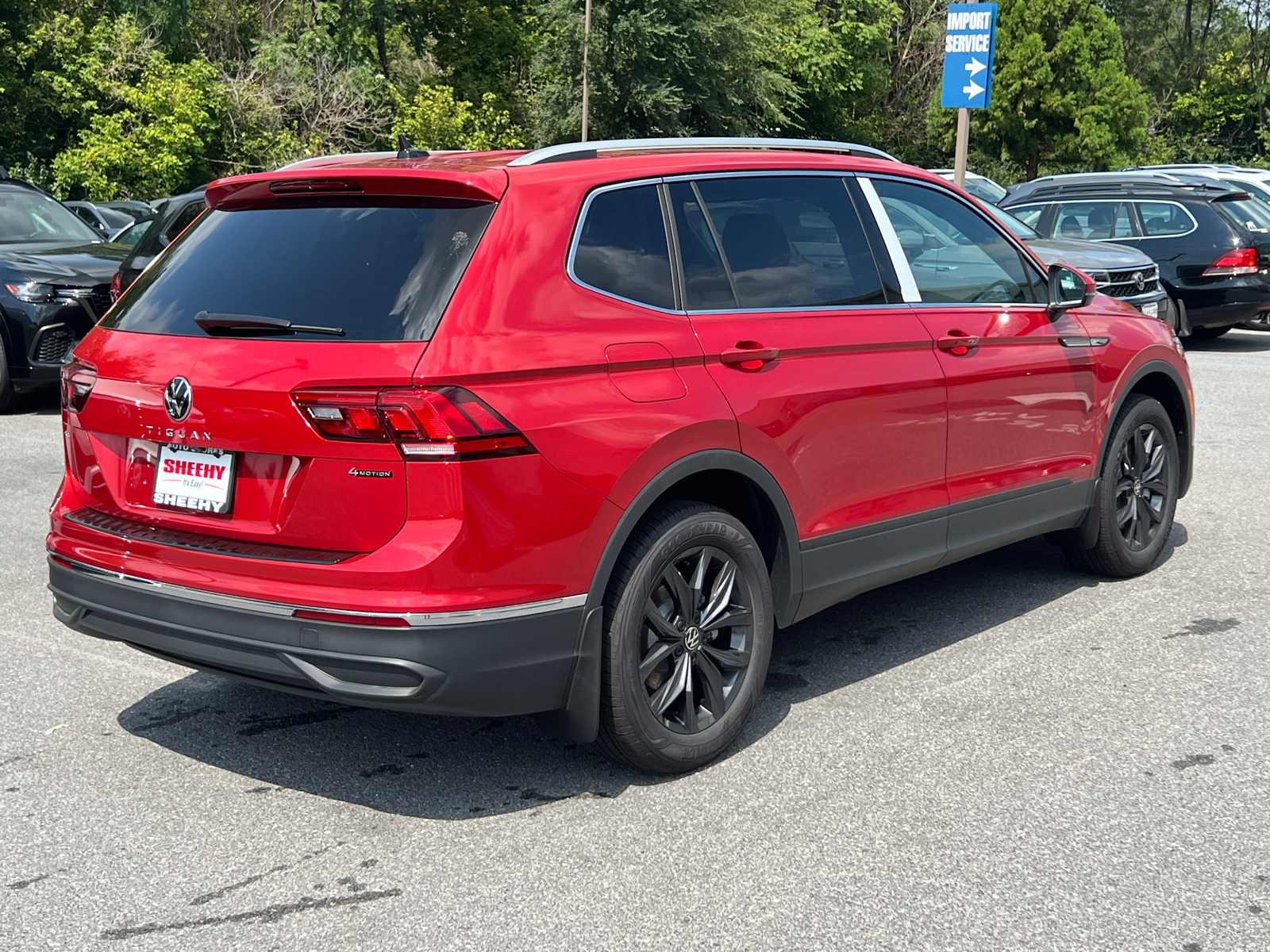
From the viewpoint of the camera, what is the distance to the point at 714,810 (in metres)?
3.73

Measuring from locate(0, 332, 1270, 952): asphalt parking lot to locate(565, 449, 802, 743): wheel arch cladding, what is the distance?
344 millimetres

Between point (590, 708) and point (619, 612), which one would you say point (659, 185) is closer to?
point (619, 612)

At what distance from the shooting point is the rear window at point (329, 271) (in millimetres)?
3477

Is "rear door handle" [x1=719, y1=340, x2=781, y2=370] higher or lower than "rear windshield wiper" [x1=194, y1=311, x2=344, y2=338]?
lower

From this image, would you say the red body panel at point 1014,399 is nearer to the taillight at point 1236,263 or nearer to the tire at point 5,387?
the tire at point 5,387

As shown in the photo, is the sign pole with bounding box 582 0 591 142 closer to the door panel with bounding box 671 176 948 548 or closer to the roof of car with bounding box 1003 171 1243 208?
the roof of car with bounding box 1003 171 1243 208

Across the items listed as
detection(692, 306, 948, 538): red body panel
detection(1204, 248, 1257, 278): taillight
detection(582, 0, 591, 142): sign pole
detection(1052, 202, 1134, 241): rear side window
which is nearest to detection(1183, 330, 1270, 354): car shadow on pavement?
detection(1204, 248, 1257, 278): taillight

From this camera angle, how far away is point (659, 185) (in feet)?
13.3

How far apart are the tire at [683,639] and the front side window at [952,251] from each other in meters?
1.40

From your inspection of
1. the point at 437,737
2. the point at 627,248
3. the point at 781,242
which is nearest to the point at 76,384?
the point at 437,737

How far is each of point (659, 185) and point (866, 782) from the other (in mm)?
1845

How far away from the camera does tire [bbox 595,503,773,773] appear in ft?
12.3

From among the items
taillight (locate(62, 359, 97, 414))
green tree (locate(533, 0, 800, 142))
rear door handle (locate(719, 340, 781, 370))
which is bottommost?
taillight (locate(62, 359, 97, 414))

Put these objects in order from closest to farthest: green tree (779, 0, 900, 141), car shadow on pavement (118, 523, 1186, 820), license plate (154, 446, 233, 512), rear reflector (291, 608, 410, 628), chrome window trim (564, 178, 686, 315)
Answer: rear reflector (291, 608, 410, 628) → license plate (154, 446, 233, 512) → chrome window trim (564, 178, 686, 315) → car shadow on pavement (118, 523, 1186, 820) → green tree (779, 0, 900, 141)
